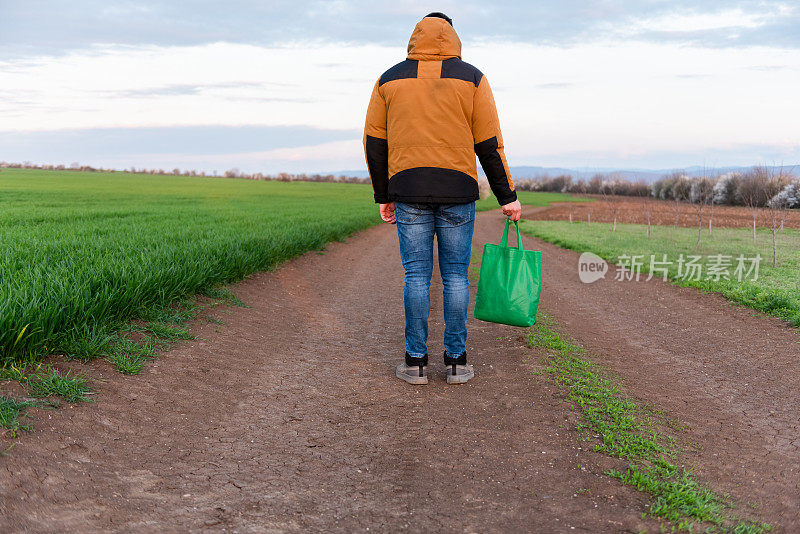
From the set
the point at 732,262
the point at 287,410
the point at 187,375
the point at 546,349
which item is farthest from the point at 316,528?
the point at 732,262

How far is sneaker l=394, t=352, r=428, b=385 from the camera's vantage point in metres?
4.18

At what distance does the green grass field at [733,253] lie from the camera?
23.8 feet

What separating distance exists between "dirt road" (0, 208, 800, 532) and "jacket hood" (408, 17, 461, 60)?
2374 mm

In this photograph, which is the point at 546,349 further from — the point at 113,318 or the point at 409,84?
the point at 113,318

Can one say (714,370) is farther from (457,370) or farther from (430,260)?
(430,260)

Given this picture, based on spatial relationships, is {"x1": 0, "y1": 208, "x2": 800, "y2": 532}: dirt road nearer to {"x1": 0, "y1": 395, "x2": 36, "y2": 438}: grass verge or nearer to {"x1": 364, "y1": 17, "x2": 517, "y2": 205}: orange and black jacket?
{"x1": 0, "y1": 395, "x2": 36, "y2": 438}: grass verge

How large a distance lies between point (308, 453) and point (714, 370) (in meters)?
3.64

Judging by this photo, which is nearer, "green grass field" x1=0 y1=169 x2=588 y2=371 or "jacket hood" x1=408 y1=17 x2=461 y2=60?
"jacket hood" x1=408 y1=17 x2=461 y2=60

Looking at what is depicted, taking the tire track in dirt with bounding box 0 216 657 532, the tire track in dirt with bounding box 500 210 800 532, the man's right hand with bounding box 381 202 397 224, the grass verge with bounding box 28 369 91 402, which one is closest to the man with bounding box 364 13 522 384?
the man's right hand with bounding box 381 202 397 224

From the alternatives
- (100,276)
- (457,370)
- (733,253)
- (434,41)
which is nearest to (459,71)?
(434,41)

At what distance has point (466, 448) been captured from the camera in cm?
320

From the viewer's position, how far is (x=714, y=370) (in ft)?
15.7

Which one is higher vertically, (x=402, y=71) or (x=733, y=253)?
(x=402, y=71)

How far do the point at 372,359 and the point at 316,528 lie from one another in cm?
247
